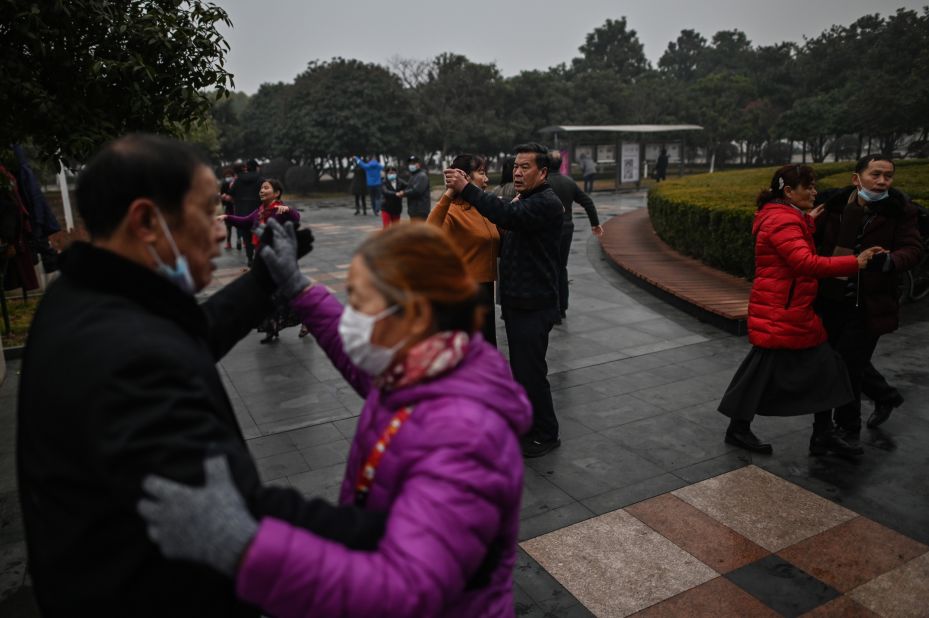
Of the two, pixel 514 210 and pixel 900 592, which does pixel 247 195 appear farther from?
pixel 900 592

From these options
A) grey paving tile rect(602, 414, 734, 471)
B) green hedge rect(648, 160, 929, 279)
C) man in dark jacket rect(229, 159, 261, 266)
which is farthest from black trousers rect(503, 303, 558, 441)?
man in dark jacket rect(229, 159, 261, 266)

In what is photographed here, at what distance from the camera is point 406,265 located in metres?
1.38

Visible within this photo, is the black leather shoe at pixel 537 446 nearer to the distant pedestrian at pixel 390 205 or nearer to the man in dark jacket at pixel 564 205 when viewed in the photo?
the man in dark jacket at pixel 564 205

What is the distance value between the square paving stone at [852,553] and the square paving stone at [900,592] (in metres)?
0.04

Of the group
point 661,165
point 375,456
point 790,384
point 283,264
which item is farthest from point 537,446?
point 661,165

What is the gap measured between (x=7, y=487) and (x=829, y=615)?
4420 millimetres

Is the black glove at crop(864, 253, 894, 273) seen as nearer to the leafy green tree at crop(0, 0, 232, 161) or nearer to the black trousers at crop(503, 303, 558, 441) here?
the black trousers at crop(503, 303, 558, 441)

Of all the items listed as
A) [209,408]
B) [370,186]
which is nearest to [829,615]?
[209,408]

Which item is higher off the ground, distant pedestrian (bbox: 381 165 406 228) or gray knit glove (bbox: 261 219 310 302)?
gray knit glove (bbox: 261 219 310 302)

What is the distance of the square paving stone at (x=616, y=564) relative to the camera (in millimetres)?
3055

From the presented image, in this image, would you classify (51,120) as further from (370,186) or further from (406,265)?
(370,186)

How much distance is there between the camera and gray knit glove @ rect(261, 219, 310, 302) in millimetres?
1981

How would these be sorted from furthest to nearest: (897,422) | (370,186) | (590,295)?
(370,186), (590,295), (897,422)

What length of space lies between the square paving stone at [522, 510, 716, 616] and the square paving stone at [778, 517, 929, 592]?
0.51m
